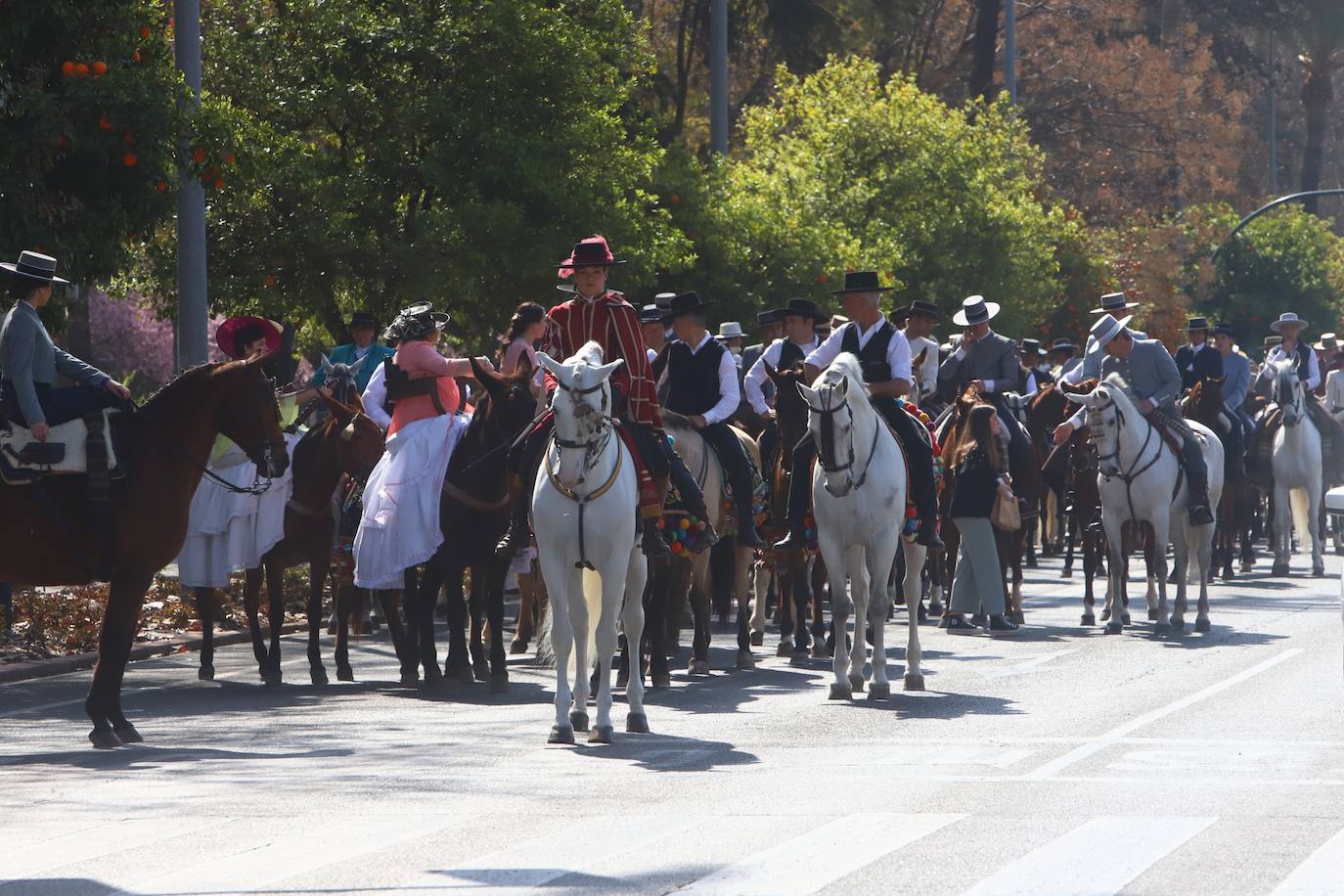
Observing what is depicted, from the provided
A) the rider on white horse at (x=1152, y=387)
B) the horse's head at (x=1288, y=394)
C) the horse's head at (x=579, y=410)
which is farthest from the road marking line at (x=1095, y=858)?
the horse's head at (x=1288, y=394)

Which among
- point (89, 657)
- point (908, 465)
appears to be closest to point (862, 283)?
point (908, 465)

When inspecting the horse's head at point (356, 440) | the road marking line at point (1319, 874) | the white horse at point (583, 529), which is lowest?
the road marking line at point (1319, 874)

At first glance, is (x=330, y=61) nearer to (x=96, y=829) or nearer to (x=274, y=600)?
(x=274, y=600)

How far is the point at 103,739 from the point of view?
485 inches

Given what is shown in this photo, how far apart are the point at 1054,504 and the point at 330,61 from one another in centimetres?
1246

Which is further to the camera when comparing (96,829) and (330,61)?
(330,61)

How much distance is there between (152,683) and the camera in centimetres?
1569

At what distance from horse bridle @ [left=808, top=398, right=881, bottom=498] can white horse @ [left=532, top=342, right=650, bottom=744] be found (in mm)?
1811

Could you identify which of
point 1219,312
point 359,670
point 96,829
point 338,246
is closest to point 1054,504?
point 338,246

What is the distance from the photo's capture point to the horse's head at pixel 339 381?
16.9 metres

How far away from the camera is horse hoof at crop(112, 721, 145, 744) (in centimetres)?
1248

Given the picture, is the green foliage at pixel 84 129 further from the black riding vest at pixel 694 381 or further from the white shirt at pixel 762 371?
the white shirt at pixel 762 371

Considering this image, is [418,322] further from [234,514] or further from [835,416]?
[835,416]

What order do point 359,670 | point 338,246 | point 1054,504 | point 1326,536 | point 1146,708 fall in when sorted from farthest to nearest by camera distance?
point 1326,536, point 1054,504, point 338,246, point 359,670, point 1146,708
